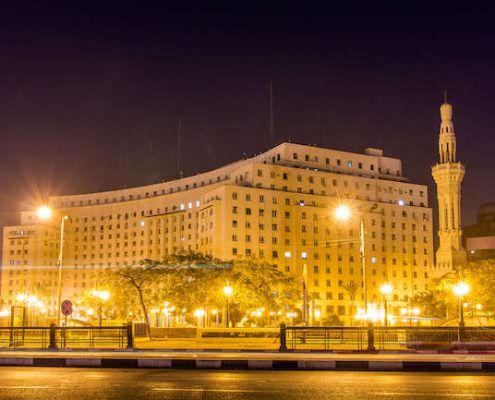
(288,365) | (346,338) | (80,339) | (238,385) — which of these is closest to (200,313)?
(80,339)

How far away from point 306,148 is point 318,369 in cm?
10462

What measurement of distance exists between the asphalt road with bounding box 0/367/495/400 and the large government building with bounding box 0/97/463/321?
82217 millimetres

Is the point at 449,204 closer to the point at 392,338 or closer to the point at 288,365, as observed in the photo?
the point at 392,338

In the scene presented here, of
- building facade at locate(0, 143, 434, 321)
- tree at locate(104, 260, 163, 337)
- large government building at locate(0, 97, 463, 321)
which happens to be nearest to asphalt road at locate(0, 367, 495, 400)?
tree at locate(104, 260, 163, 337)

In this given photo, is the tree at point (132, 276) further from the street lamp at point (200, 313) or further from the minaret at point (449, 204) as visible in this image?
the minaret at point (449, 204)

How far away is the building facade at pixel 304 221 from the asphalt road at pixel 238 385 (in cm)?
7982

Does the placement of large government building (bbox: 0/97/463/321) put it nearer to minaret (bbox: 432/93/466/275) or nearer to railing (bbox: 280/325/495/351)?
minaret (bbox: 432/93/466/275)

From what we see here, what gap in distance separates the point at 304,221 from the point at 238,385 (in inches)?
4077

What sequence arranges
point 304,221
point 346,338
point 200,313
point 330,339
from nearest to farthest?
point 330,339 < point 346,338 < point 200,313 < point 304,221

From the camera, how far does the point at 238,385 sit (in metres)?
14.7

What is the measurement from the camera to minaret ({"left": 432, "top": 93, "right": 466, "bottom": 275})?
110 m

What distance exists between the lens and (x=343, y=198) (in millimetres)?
122875

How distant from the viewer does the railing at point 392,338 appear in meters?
28.1

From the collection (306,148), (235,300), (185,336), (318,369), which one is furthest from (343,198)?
(318,369)
